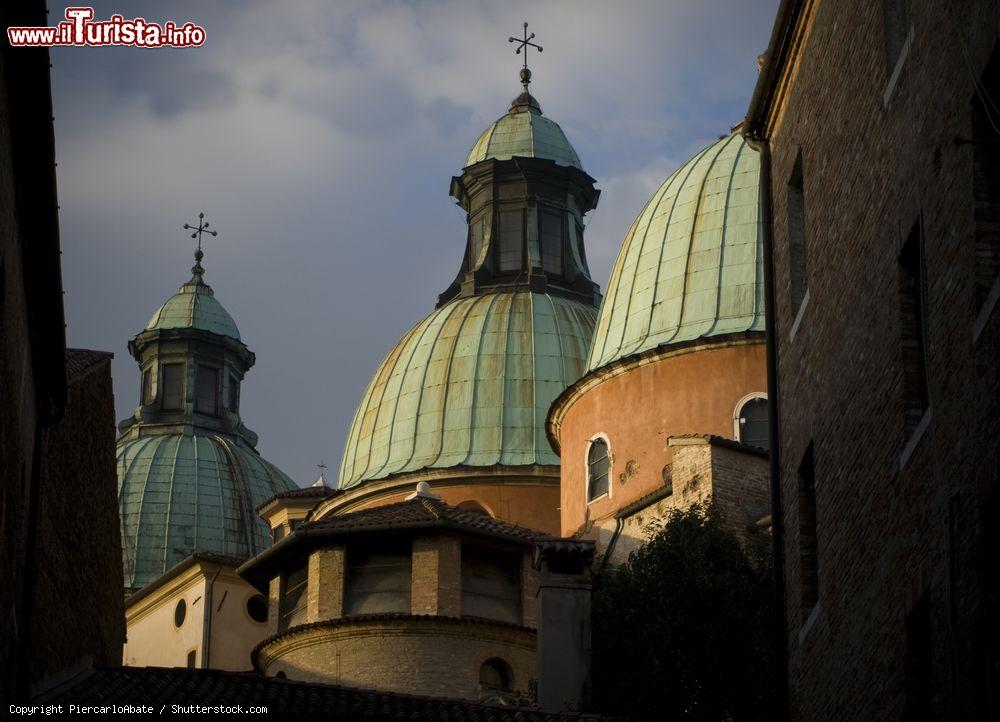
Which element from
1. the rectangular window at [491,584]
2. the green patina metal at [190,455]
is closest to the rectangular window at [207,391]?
the green patina metal at [190,455]

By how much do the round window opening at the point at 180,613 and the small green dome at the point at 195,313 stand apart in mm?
23708

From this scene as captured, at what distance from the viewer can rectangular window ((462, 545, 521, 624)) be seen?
3562 cm

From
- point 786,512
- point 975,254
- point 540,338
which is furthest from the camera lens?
point 540,338

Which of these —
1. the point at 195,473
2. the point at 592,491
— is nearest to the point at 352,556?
the point at 592,491

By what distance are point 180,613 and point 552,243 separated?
13.4 metres

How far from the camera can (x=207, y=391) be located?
70.1 metres

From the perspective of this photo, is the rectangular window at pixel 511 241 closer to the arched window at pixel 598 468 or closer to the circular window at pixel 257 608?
the circular window at pixel 257 608

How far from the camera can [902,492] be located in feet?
54.0

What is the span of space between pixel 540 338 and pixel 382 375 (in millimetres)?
3532

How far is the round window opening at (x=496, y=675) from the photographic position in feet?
115

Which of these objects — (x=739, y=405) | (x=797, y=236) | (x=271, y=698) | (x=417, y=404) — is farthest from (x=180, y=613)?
(x=797, y=236)

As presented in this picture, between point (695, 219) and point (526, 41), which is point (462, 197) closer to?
point (526, 41)

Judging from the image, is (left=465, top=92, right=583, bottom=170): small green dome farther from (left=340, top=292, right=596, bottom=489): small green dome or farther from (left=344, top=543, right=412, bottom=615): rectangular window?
(left=344, top=543, right=412, bottom=615): rectangular window

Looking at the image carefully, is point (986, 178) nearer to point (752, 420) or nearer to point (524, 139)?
point (752, 420)
